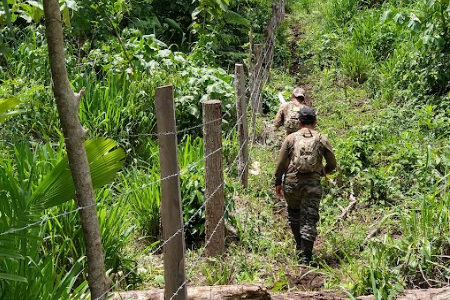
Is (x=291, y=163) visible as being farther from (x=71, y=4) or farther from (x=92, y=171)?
(x=71, y=4)

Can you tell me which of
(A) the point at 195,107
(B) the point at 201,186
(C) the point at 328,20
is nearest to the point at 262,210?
(B) the point at 201,186

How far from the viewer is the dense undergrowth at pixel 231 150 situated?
4.18 meters

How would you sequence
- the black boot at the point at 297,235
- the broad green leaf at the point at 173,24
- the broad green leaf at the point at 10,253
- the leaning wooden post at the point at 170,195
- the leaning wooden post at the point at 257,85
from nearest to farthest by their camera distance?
the broad green leaf at the point at 10,253, the leaning wooden post at the point at 170,195, the black boot at the point at 297,235, the leaning wooden post at the point at 257,85, the broad green leaf at the point at 173,24

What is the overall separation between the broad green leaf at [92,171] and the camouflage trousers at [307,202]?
9.47 feet

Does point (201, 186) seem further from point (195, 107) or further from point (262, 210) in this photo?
point (195, 107)

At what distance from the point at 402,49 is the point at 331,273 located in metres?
5.81

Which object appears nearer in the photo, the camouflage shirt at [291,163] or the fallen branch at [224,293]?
the fallen branch at [224,293]

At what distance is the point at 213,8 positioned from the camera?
334 inches

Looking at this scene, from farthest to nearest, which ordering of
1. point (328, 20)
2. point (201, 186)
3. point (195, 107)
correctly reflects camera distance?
point (328, 20) < point (195, 107) < point (201, 186)

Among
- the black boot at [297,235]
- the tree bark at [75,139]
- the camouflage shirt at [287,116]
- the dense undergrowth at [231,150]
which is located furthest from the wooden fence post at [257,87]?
the tree bark at [75,139]

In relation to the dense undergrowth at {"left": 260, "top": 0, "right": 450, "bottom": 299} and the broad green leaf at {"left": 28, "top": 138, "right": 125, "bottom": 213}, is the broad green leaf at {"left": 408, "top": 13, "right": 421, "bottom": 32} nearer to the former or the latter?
the dense undergrowth at {"left": 260, "top": 0, "right": 450, "bottom": 299}

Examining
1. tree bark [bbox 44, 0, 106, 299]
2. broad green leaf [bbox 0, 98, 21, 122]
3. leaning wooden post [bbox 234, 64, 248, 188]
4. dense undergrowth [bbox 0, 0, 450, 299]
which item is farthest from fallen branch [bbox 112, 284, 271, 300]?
leaning wooden post [bbox 234, 64, 248, 188]

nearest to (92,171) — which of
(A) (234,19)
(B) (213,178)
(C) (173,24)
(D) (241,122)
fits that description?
(B) (213,178)

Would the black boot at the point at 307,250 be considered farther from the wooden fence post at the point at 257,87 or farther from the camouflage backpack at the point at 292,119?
the wooden fence post at the point at 257,87
